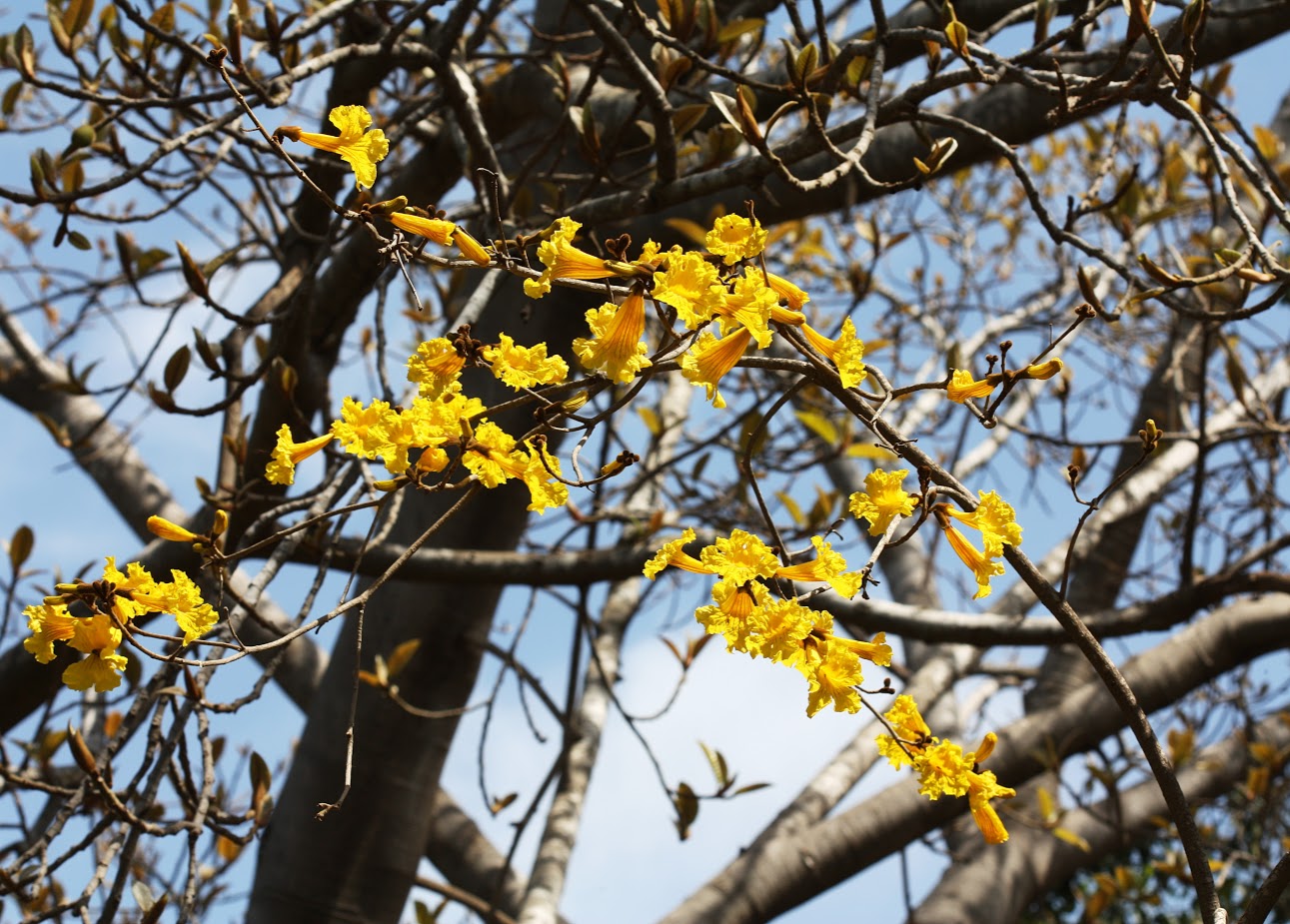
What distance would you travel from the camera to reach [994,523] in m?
0.84

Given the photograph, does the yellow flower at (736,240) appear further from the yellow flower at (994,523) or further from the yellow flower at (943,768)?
the yellow flower at (943,768)

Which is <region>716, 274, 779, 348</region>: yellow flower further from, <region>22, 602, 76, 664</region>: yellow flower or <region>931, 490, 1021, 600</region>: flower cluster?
<region>22, 602, 76, 664</region>: yellow flower

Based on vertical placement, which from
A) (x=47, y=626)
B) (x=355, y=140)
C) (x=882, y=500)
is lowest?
(x=47, y=626)

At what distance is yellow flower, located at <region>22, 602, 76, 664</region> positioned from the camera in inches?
32.7

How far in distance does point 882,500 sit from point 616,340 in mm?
266

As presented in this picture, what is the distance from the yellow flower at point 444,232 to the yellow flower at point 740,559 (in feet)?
0.91

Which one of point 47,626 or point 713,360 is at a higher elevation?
point 713,360

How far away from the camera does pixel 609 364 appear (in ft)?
2.46

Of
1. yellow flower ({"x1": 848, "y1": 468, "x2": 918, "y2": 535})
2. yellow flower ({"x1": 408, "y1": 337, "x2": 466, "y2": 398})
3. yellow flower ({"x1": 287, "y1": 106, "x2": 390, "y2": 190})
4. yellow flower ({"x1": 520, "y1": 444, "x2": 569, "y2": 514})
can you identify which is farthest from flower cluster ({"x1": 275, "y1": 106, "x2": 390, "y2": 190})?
yellow flower ({"x1": 848, "y1": 468, "x2": 918, "y2": 535})

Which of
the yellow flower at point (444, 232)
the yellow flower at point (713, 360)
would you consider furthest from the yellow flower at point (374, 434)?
the yellow flower at point (713, 360)

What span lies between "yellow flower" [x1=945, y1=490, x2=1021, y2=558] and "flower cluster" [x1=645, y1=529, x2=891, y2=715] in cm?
11

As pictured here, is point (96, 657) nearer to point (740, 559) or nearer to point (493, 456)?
point (493, 456)

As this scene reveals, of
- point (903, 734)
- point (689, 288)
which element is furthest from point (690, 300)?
point (903, 734)

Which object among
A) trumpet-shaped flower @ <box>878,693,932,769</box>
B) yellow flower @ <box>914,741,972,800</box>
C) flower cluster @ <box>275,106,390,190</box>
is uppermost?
flower cluster @ <box>275,106,390,190</box>
